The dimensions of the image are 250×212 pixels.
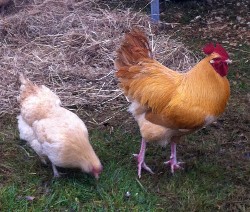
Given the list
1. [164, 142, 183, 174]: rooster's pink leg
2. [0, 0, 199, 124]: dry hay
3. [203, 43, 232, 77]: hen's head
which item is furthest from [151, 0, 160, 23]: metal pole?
[203, 43, 232, 77]: hen's head

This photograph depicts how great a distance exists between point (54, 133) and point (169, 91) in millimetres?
1068

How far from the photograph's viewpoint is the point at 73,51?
686cm

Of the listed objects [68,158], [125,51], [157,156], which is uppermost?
[125,51]

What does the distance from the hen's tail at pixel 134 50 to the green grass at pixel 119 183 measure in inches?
36.9

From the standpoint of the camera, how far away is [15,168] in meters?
4.79

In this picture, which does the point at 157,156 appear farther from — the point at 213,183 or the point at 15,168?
the point at 15,168

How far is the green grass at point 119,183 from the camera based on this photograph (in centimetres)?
431

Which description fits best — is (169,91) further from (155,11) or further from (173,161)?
(155,11)

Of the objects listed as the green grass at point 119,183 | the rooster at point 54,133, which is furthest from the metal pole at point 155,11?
the rooster at point 54,133

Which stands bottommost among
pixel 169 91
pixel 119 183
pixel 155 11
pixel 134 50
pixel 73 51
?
pixel 119 183

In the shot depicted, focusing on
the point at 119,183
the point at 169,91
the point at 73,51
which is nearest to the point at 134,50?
the point at 169,91

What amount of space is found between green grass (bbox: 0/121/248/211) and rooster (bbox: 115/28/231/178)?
0.18 m

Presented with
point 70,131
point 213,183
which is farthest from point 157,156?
point 70,131

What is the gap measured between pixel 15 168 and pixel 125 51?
59.9 inches
